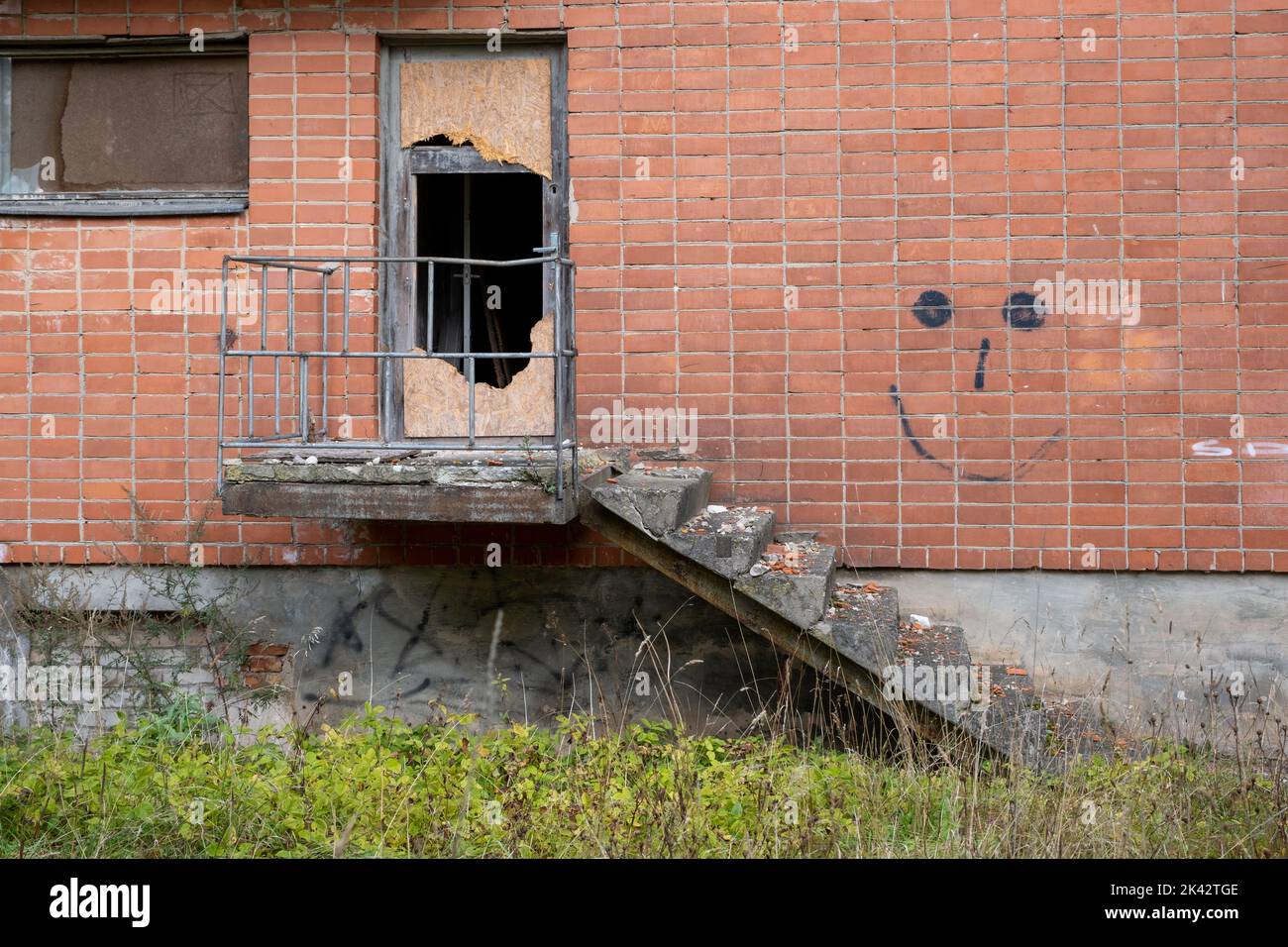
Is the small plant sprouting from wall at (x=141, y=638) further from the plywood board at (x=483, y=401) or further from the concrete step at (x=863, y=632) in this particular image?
the concrete step at (x=863, y=632)

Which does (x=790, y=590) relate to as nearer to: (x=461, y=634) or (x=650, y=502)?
(x=650, y=502)

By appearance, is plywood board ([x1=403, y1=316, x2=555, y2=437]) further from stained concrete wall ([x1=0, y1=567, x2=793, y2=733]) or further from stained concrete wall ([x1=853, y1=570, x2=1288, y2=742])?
stained concrete wall ([x1=853, y1=570, x2=1288, y2=742])

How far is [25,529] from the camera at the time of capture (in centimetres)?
574

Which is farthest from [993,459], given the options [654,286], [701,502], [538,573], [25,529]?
[25,529]

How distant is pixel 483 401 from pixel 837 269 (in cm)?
188

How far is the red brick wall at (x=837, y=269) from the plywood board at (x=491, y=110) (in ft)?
0.72

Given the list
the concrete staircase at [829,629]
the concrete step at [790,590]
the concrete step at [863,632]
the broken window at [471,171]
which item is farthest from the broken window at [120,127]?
the concrete step at [863,632]

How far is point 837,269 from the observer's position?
219 inches

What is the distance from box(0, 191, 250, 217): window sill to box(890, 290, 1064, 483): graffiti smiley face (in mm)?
3455

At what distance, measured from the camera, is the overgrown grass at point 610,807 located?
3650 millimetres

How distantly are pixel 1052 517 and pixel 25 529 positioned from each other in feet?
16.6

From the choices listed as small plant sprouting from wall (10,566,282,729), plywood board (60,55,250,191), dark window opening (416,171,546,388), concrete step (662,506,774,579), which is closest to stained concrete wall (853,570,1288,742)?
concrete step (662,506,774,579)
